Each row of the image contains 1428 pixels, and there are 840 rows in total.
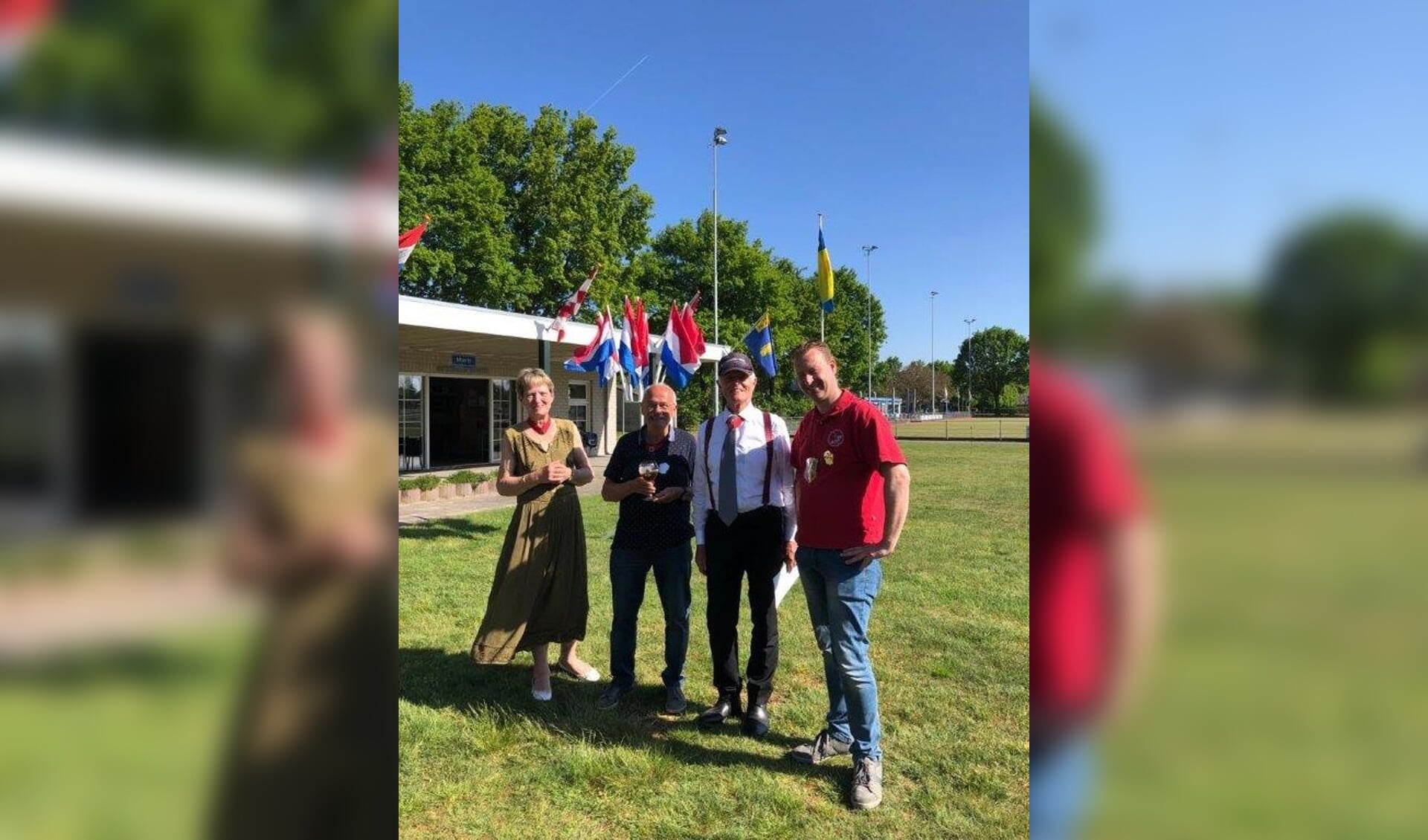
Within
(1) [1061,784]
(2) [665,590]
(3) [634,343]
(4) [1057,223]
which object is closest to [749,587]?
(2) [665,590]

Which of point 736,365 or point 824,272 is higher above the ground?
point 824,272

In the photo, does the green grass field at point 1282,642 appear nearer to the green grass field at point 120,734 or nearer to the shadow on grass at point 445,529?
the green grass field at point 120,734

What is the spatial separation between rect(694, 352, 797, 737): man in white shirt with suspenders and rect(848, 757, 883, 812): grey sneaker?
0.78 metres

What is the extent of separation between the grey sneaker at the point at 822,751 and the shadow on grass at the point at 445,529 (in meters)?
7.17

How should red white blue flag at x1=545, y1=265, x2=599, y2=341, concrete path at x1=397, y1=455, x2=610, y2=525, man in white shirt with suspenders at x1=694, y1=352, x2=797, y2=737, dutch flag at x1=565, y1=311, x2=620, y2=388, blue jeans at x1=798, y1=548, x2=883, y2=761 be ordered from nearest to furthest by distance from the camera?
blue jeans at x1=798, y1=548, x2=883, y2=761
man in white shirt with suspenders at x1=694, y1=352, x2=797, y2=737
concrete path at x1=397, y1=455, x2=610, y2=525
dutch flag at x1=565, y1=311, x2=620, y2=388
red white blue flag at x1=545, y1=265, x2=599, y2=341

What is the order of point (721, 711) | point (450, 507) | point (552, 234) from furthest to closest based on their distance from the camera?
point (552, 234) < point (450, 507) < point (721, 711)

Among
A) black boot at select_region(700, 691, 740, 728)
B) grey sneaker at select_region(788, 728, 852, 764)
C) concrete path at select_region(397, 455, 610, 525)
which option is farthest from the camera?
concrete path at select_region(397, 455, 610, 525)

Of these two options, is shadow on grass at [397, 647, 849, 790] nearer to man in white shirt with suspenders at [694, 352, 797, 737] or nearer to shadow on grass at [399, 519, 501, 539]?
man in white shirt with suspenders at [694, 352, 797, 737]

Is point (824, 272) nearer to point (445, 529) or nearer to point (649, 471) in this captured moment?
point (445, 529)

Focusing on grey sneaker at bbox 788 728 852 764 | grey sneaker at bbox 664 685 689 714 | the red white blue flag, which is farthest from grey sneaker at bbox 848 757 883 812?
the red white blue flag

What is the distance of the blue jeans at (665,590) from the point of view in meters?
4.50

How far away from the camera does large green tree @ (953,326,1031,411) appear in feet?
2.72

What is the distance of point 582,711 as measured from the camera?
4520 millimetres

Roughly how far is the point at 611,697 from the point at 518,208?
2975cm
